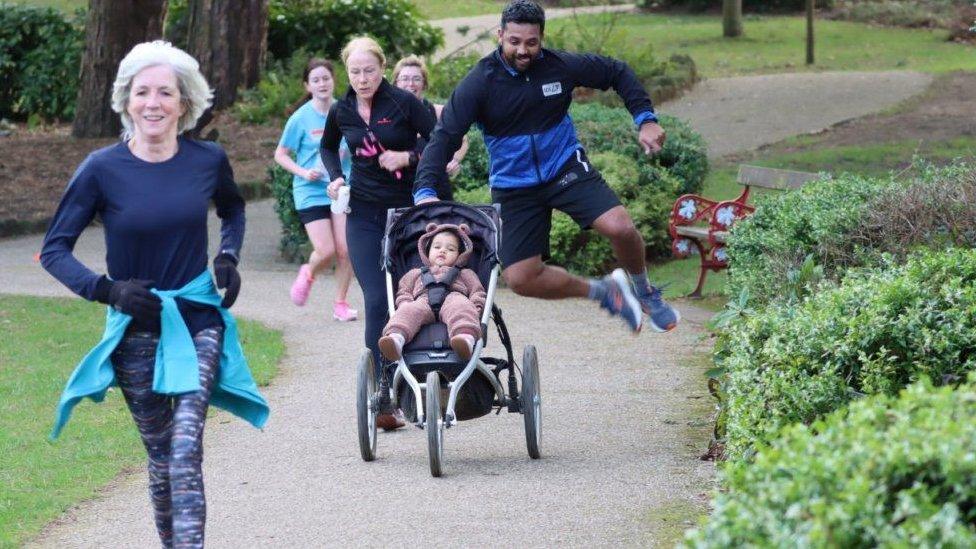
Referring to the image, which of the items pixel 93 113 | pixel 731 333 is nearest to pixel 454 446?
pixel 731 333

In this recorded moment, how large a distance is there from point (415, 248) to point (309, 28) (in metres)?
18.6

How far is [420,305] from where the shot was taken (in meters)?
6.89

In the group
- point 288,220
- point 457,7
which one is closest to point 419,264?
point 288,220

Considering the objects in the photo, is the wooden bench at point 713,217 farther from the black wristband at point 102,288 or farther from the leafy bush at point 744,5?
the leafy bush at point 744,5

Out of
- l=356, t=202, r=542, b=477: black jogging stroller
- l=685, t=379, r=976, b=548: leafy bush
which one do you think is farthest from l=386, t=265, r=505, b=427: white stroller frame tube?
l=685, t=379, r=976, b=548: leafy bush

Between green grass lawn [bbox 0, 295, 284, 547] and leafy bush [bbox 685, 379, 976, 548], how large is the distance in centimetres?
369

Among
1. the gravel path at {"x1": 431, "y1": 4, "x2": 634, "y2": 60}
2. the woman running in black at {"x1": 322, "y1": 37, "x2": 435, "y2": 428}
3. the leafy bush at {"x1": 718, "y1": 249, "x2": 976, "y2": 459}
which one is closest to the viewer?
the leafy bush at {"x1": 718, "y1": 249, "x2": 976, "y2": 459}

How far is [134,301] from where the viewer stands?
16.5 feet

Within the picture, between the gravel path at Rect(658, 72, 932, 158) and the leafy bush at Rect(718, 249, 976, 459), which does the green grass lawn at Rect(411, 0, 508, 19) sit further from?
the leafy bush at Rect(718, 249, 976, 459)

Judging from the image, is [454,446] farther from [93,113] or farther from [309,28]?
[309,28]

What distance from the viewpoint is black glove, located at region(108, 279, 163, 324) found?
5.04 meters

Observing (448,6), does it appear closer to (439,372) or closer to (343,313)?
(343,313)

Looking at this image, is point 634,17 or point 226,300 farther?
point 634,17

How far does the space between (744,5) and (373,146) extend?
105 feet
